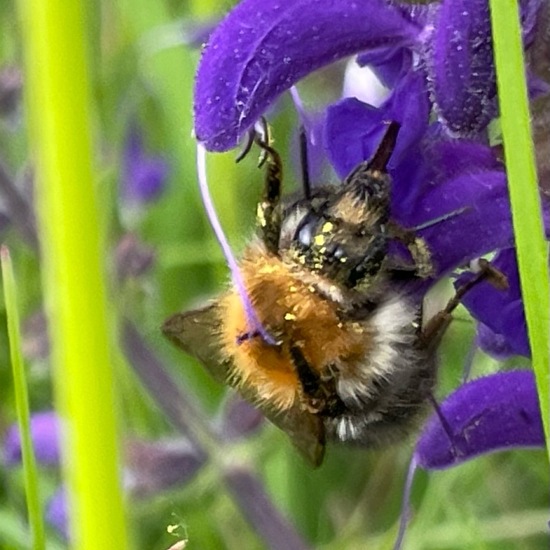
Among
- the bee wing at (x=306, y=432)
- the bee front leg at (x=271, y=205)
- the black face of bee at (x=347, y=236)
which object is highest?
the bee front leg at (x=271, y=205)

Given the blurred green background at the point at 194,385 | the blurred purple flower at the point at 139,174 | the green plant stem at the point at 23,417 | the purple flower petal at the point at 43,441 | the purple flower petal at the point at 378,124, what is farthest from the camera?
the blurred purple flower at the point at 139,174

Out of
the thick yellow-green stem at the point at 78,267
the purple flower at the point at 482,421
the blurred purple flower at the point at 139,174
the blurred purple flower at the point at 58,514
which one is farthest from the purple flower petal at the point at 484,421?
the blurred purple flower at the point at 139,174

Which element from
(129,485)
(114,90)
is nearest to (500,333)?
(129,485)

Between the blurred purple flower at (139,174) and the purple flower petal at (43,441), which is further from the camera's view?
the blurred purple flower at (139,174)

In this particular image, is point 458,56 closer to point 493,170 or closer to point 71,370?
point 493,170

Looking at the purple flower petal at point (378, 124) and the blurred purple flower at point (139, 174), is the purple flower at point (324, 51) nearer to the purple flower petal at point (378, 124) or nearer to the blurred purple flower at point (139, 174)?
the purple flower petal at point (378, 124)
